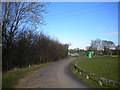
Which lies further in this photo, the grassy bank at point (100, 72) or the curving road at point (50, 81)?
the grassy bank at point (100, 72)

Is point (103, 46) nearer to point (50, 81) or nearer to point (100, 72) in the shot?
point (100, 72)

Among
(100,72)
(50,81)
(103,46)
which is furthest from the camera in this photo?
(103,46)

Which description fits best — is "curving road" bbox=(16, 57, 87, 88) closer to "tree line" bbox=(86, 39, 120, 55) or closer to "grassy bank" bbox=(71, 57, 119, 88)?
"grassy bank" bbox=(71, 57, 119, 88)

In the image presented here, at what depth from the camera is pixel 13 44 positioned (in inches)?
663

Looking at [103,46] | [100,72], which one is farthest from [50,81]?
[103,46]

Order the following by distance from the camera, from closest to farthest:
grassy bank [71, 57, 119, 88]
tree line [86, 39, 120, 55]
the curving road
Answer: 1. the curving road
2. grassy bank [71, 57, 119, 88]
3. tree line [86, 39, 120, 55]

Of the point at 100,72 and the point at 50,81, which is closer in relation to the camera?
the point at 50,81

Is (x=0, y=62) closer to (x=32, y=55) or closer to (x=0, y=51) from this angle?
(x=0, y=51)

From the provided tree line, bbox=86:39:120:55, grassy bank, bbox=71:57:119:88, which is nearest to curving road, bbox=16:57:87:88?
grassy bank, bbox=71:57:119:88

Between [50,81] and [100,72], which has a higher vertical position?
[50,81]

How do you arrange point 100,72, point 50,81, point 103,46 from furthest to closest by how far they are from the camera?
point 103,46 → point 100,72 → point 50,81

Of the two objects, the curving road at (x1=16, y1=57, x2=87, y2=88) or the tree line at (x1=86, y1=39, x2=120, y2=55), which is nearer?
the curving road at (x1=16, y1=57, x2=87, y2=88)

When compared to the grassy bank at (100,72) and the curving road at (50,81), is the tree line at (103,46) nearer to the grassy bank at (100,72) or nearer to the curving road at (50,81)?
the grassy bank at (100,72)

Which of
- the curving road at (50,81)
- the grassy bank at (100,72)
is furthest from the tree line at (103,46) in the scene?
the curving road at (50,81)
